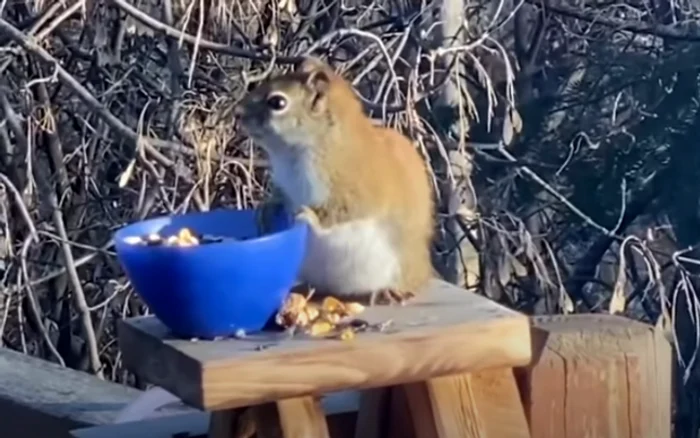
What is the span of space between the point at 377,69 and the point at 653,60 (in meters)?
0.56

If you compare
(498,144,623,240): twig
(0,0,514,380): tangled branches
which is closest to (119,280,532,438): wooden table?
(0,0,514,380): tangled branches

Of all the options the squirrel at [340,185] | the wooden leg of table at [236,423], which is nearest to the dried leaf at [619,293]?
the squirrel at [340,185]

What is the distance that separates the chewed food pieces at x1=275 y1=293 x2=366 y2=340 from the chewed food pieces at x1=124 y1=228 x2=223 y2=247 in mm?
96

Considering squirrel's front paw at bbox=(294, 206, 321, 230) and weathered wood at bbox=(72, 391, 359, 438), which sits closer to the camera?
weathered wood at bbox=(72, 391, 359, 438)

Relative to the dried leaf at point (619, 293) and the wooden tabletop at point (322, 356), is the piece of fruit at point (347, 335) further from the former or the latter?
the dried leaf at point (619, 293)

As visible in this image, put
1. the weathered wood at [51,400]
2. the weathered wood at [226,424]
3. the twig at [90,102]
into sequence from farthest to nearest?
the twig at [90,102] < the weathered wood at [51,400] < the weathered wood at [226,424]

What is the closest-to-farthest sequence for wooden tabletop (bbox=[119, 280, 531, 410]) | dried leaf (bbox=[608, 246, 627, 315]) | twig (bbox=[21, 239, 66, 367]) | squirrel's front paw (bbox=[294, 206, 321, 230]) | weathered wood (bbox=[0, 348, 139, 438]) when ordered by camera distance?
wooden tabletop (bbox=[119, 280, 531, 410]), squirrel's front paw (bbox=[294, 206, 321, 230]), weathered wood (bbox=[0, 348, 139, 438]), dried leaf (bbox=[608, 246, 627, 315]), twig (bbox=[21, 239, 66, 367])

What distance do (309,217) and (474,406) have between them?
27 cm

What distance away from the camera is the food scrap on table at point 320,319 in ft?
4.48

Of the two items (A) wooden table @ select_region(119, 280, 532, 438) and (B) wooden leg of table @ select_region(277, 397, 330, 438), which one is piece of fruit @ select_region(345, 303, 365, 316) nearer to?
(A) wooden table @ select_region(119, 280, 532, 438)

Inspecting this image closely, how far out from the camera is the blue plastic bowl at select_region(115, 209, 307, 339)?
1293 mm

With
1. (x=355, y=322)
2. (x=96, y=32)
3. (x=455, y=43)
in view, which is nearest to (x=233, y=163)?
(x=455, y=43)

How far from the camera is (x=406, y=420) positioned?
4.97 ft

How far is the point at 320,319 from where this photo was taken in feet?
4.61
